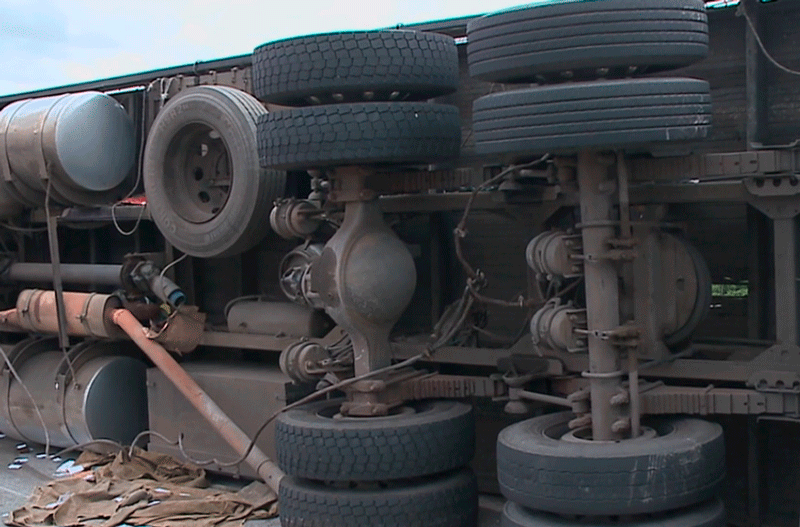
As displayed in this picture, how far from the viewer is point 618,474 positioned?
4.92 m

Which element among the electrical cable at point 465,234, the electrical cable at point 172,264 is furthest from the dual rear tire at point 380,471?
the electrical cable at point 172,264

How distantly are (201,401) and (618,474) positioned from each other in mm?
3229

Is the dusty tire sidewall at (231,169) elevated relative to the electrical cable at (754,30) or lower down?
lower down

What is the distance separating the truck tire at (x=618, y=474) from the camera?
492cm

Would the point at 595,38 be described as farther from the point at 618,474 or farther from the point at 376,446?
the point at 376,446

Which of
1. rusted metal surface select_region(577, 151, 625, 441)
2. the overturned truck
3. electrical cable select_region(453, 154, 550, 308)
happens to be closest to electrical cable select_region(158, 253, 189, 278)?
the overturned truck

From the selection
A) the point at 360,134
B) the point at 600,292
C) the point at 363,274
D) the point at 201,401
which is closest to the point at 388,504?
the point at 363,274

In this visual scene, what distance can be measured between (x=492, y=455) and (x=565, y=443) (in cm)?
181

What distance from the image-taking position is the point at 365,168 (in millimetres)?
6172

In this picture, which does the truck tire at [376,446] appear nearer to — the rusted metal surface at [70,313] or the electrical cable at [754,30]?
the electrical cable at [754,30]

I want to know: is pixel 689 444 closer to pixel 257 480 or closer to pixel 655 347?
pixel 655 347

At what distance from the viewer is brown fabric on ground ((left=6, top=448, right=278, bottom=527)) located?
6.77 m

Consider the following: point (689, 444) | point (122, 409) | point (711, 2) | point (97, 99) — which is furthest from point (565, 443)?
point (97, 99)

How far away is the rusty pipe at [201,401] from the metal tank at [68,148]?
→ 106 cm
